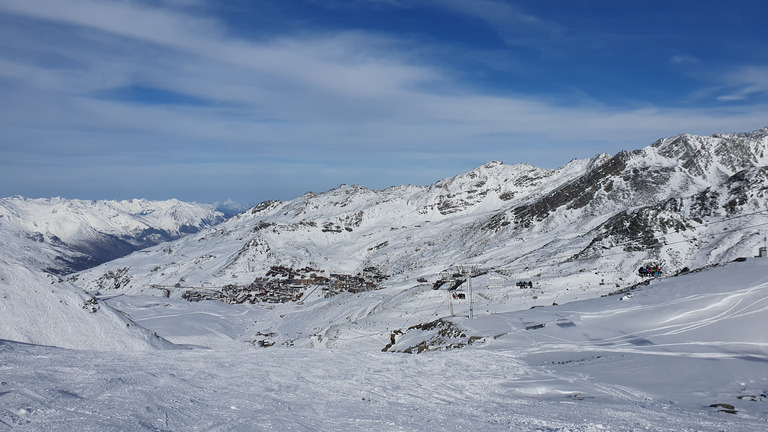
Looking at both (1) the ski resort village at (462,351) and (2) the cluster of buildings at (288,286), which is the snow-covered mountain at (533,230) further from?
(2) the cluster of buildings at (288,286)

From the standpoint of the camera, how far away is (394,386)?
49.3ft

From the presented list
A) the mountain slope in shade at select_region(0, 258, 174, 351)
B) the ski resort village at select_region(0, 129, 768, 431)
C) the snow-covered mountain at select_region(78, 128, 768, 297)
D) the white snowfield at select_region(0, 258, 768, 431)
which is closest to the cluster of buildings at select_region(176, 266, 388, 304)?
the snow-covered mountain at select_region(78, 128, 768, 297)

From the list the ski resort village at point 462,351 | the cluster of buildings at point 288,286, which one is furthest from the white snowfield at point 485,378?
the cluster of buildings at point 288,286

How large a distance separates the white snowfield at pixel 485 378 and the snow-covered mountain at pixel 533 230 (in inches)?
736

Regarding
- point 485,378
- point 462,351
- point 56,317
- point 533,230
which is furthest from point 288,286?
point 485,378

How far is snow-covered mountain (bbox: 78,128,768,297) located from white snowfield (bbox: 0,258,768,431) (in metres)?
18.7

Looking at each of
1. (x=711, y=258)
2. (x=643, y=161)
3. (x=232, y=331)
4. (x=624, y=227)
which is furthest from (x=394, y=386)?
(x=643, y=161)

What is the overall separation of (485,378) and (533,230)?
9617 cm

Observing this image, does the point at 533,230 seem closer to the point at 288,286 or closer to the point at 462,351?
the point at 288,286

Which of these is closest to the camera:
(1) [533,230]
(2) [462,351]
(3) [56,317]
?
(3) [56,317]

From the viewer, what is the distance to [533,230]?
108 metres

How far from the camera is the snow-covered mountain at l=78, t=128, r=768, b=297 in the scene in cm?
5766

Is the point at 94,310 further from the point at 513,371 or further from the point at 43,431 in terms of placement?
the point at 513,371

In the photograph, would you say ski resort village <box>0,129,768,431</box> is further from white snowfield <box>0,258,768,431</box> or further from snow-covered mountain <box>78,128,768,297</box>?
snow-covered mountain <box>78,128,768,297</box>
